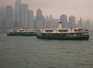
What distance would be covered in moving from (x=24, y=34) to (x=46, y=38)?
38.5 meters

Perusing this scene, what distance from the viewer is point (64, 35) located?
5225cm

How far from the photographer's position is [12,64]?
19.0 m

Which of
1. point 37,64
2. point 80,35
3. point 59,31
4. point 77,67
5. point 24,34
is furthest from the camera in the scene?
point 24,34

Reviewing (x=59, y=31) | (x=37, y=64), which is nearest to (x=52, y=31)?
(x=59, y=31)

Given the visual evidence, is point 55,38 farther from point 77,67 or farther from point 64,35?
point 77,67

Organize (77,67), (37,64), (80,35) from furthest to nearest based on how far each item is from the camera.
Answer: (80,35) → (37,64) → (77,67)

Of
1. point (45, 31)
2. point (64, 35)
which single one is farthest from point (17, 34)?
point (64, 35)

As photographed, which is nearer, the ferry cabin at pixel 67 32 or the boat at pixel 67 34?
the boat at pixel 67 34

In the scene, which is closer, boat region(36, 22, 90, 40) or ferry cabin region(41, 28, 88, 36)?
boat region(36, 22, 90, 40)

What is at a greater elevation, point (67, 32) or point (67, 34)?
point (67, 32)

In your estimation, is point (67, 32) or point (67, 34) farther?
point (67, 34)

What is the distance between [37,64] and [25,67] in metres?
1.81

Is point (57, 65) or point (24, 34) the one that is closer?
point (57, 65)

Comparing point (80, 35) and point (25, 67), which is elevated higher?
point (80, 35)
